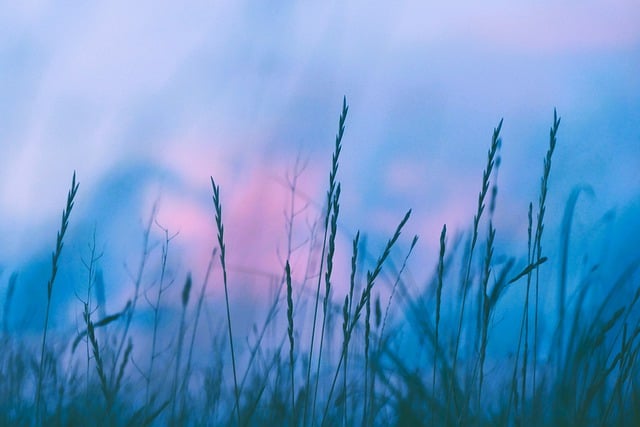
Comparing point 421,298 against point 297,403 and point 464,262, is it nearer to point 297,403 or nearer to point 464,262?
point 464,262

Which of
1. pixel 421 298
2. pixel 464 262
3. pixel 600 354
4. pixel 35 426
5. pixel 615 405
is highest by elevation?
pixel 464 262

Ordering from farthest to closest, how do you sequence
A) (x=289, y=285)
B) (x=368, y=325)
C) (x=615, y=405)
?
(x=615, y=405)
(x=368, y=325)
(x=289, y=285)

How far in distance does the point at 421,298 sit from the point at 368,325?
504mm

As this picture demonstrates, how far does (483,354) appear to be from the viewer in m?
1.78

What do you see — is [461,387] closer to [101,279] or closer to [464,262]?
[464,262]

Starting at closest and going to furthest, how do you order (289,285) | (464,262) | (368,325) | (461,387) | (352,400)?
(289,285)
(368,325)
(461,387)
(352,400)
(464,262)

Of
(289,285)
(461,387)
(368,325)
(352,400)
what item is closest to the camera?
(289,285)

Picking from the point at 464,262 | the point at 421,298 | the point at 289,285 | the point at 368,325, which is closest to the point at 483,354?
the point at 368,325

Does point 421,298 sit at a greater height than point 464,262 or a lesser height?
lesser

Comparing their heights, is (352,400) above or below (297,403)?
above

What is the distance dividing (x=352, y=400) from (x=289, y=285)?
69 centimetres

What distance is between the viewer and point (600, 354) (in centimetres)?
217

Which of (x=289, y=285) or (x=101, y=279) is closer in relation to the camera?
(x=289, y=285)

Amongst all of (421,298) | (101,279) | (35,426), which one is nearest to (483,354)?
(421,298)
